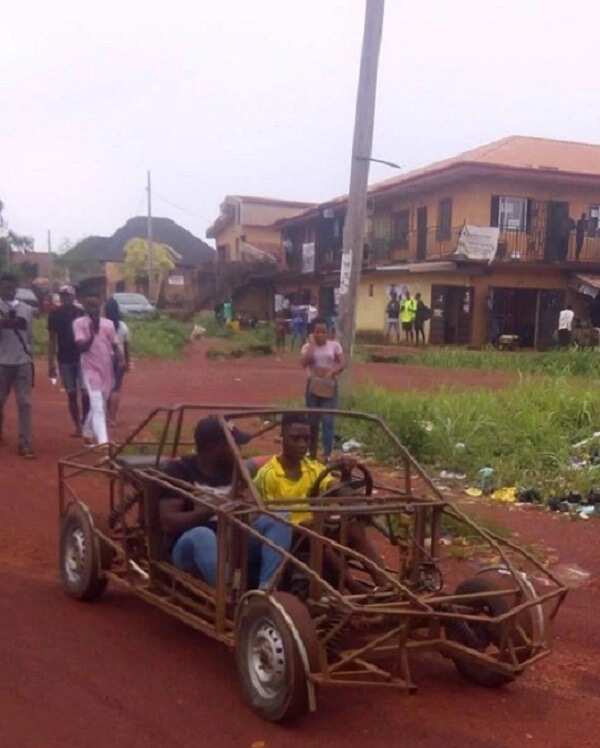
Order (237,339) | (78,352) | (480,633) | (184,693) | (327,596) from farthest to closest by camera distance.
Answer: (237,339) → (78,352) → (480,633) → (184,693) → (327,596)

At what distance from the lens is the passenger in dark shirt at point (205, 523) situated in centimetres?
459

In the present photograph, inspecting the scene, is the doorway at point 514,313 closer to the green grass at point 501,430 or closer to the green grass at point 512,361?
the green grass at point 512,361

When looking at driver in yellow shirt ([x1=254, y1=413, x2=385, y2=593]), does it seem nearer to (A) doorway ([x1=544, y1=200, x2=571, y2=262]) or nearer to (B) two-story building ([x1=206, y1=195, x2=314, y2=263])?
(A) doorway ([x1=544, y1=200, x2=571, y2=262])

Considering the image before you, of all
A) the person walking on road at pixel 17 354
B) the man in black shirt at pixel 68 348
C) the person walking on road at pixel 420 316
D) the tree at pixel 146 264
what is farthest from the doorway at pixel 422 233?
the person walking on road at pixel 17 354

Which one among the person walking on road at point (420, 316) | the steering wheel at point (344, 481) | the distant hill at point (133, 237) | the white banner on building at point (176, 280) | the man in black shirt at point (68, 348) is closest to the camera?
the steering wheel at point (344, 481)

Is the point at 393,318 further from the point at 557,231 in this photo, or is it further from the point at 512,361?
the point at 512,361

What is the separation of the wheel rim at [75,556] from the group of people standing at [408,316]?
24.1 m

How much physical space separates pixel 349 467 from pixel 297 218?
37116 mm

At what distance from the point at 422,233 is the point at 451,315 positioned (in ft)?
11.4

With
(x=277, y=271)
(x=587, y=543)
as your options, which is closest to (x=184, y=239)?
(x=277, y=271)

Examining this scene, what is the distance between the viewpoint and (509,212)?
100 feet

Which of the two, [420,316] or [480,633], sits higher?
[420,316]

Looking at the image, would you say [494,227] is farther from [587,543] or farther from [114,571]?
[114,571]

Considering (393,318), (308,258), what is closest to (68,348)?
(393,318)
